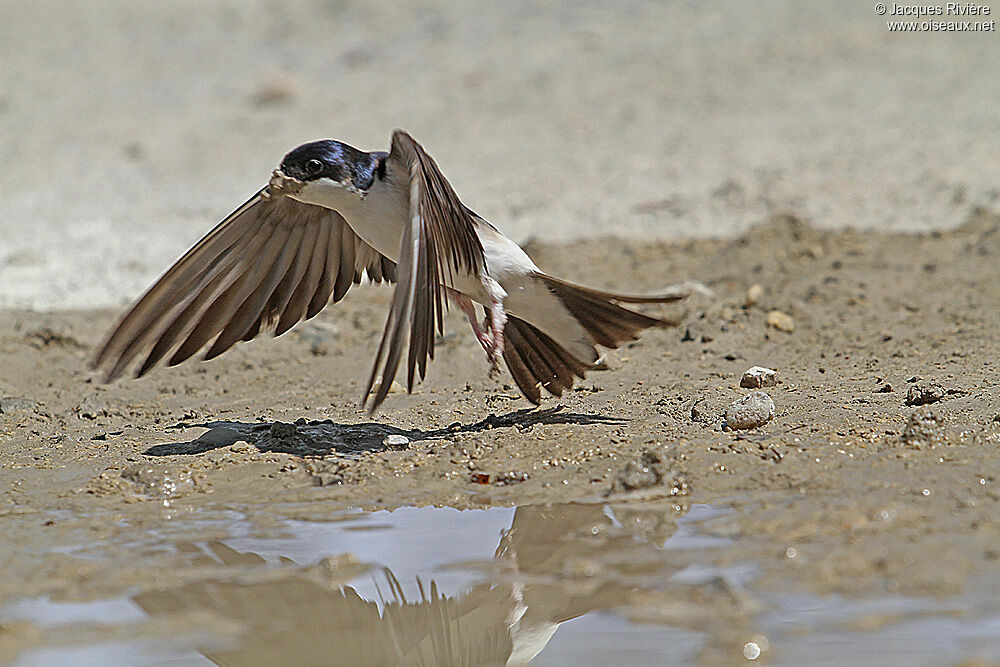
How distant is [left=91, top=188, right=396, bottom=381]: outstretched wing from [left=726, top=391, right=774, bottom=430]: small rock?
1.49 m

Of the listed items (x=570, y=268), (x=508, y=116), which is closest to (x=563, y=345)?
(x=570, y=268)

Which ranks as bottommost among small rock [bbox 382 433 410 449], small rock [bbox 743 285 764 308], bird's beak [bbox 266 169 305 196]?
small rock [bbox 382 433 410 449]

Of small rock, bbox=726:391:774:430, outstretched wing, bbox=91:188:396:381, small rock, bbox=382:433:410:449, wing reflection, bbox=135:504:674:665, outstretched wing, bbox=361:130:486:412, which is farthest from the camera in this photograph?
outstretched wing, bbox=91:188:396:381

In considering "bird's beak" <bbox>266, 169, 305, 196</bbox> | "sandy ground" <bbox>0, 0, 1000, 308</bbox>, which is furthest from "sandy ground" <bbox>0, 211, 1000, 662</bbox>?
"sandy ground" <bbox>0, 0, 1000, 308</bbox>

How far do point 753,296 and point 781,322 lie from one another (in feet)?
1.40

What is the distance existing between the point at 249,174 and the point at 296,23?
5.88m

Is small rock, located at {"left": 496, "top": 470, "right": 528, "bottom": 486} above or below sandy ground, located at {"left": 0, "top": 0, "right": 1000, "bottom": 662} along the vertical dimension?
below

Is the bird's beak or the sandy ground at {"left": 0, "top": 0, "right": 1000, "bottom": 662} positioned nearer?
the sandy ground at {"left": 0, "top": 0, "right": 1000, "bottom": 662}

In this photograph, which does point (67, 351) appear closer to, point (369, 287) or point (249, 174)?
point (369, 287)

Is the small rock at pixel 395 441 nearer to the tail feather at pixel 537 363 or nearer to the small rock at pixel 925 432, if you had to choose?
the tail feather at pixel 537 363

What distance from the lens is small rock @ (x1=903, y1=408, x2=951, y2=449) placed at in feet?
10.2

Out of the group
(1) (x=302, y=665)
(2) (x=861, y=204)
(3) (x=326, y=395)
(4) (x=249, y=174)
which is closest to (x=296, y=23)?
(4) (x=249, y=174)

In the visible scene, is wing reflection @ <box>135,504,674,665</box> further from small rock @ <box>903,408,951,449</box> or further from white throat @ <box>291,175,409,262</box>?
white throat @ <box>291,175,409,262</box>

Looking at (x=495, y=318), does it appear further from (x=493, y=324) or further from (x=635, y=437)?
(x=635, y=437)
